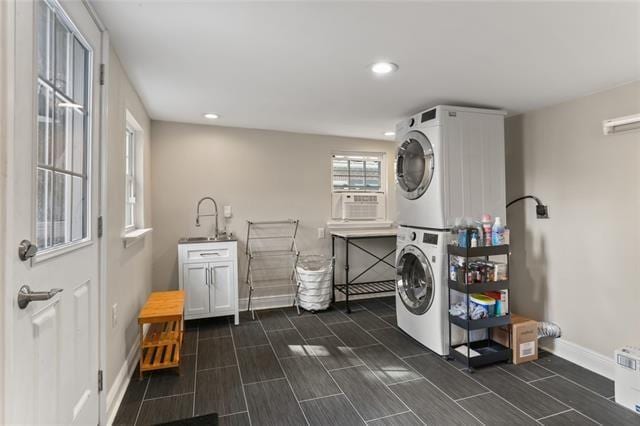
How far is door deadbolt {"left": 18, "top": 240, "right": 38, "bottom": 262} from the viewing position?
96 centimetres

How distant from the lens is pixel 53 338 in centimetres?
118

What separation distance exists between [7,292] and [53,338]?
39cm

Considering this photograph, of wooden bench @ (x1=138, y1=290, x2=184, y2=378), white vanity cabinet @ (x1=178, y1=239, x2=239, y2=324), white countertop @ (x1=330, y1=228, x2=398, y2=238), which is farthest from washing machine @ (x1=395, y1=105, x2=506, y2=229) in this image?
wooden bench @ (x1=138, y1=290, x2=184, y2=378)

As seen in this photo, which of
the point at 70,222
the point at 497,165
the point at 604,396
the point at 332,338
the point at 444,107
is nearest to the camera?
the point at 70,222

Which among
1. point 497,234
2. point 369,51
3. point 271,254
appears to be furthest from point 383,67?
point 271,254

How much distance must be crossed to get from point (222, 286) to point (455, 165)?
2.49 m

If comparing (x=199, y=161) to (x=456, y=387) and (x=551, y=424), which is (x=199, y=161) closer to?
(x=456, y=387)

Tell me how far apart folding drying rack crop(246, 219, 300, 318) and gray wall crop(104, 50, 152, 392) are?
1379mm

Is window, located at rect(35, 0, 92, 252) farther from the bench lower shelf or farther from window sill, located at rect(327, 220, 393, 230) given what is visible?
window sill, located at rect(327, 220, 393, 230)

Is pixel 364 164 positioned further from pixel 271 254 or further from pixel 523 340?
pixel 523 340

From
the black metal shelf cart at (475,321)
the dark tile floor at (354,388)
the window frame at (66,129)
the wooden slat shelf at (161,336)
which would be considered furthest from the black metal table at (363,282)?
the window frame at (66,129)

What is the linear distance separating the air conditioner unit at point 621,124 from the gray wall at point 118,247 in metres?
3.27

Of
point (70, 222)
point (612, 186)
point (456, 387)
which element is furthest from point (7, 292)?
point (612, 186)

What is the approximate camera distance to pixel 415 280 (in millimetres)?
3008
